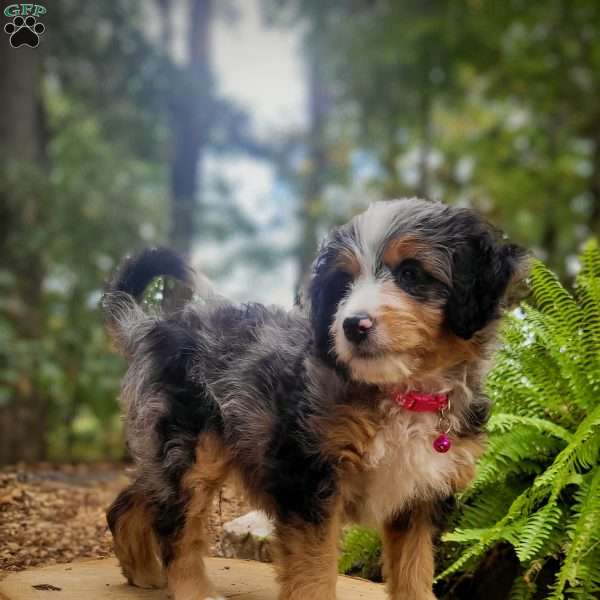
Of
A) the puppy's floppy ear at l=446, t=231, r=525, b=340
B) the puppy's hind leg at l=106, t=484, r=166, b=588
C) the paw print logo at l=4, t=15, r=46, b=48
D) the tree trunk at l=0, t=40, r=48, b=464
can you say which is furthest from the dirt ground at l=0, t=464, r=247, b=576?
the tree trunk at l=0, t=40, r=48, b=464

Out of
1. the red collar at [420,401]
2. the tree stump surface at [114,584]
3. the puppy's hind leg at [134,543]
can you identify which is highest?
the red collar at [420,401]

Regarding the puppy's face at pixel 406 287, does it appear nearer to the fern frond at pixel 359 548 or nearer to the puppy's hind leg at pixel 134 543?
the puppy's hind leg at pixel 134 543

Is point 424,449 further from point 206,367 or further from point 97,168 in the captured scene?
point 97,168

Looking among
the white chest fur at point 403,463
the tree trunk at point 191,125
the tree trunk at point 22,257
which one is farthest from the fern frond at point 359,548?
the tree trunk at point 191,125

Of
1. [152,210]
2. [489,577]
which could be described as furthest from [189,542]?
[152,210]

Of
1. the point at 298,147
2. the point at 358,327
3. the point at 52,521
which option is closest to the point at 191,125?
the point at 298,147

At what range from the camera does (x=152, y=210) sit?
9.51 metres

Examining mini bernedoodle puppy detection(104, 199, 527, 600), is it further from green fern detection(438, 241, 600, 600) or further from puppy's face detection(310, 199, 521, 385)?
green fern detection(438, 241, 600, 600)

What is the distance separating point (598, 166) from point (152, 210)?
7054mm

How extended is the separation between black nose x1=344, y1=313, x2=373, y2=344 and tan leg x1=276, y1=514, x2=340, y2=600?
0.66 metres

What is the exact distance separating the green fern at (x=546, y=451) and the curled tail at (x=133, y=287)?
5.63 ft

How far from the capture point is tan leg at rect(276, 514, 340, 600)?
2625mm

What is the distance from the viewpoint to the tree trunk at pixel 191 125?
10547mm

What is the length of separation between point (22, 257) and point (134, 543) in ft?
21.0
